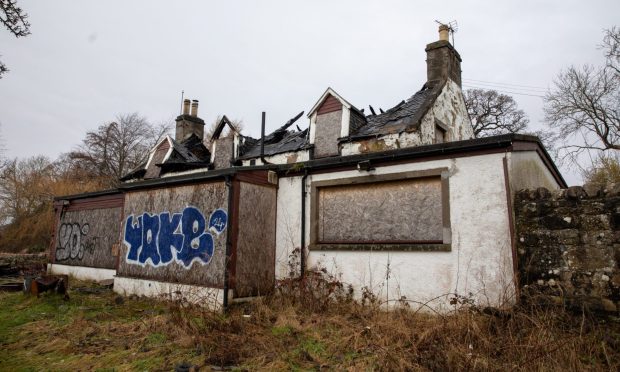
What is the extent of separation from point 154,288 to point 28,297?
3002 millimetres

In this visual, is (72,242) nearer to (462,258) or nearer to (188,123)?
(188,123)

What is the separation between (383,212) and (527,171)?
9.97 feet

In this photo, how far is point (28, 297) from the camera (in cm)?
967

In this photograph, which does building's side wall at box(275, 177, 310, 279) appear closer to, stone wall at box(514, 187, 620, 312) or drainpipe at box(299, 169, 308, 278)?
drainpipe at box(299, 169, 308, 278)

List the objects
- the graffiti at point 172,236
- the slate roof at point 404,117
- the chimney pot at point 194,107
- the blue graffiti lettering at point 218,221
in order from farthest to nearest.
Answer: the chimney pot at point 194,107 < the slate roof at point 404,117 < the graffiti at point 172,236 < the blue graffiti lettering at point 218,221

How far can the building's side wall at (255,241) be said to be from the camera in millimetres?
8969

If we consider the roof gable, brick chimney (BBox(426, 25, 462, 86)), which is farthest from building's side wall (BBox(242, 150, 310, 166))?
brick chimney (BBox(426, 25, 462, 86))

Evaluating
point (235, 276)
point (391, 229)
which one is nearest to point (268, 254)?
point (235, 276)

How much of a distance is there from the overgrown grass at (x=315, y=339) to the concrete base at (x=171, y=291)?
0.54 m

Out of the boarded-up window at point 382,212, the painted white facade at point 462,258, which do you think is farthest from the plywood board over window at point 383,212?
the painted white facade at point 462,258

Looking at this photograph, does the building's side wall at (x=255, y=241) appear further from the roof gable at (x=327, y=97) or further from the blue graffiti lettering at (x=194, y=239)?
the roof gable at (x=327, y=97)

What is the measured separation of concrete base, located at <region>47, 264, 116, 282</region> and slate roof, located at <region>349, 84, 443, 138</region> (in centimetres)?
987

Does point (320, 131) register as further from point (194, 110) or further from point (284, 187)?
point (194, 110)

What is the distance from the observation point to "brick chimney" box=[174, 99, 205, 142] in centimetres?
2194
